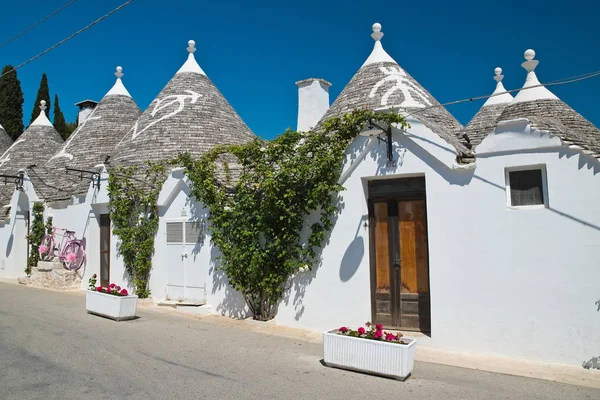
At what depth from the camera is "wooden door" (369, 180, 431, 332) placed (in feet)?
26.7

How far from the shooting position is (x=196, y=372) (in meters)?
6.13

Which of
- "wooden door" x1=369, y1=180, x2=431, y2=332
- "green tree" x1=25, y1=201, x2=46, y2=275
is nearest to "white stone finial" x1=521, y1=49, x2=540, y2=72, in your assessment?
"wooden door" x1=369, y1=180, x2=431, y2=332

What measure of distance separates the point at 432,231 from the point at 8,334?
7.57 meters

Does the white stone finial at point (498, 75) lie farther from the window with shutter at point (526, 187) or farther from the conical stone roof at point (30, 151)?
the conical stone roof at point (30, 151)

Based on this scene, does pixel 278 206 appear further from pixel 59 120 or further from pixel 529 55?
pixel 59 120

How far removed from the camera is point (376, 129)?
7.86m

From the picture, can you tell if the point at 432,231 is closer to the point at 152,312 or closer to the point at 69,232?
the point at 152,312

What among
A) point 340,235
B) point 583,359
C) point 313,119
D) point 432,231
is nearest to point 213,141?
point 313,119

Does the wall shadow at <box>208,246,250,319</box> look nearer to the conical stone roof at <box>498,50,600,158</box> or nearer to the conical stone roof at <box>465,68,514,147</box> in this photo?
the conical stone roof at <box>498,50,600,158</box>

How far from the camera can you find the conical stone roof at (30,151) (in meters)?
20.9

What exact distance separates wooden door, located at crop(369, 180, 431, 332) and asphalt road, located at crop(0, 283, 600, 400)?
164 centimetres

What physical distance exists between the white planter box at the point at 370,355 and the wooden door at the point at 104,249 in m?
9.84

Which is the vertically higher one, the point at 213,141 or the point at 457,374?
the point at 213,141

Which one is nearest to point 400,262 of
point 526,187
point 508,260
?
point 508,260
